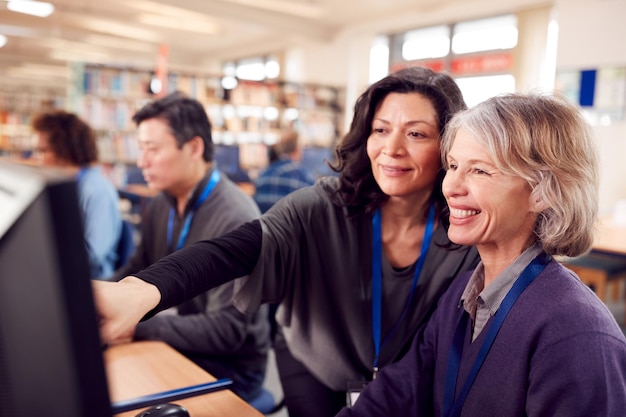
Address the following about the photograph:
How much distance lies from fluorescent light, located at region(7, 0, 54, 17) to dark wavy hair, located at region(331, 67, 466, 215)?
7.88 m

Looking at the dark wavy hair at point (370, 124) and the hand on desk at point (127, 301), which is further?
the dark wavy hair at point (370, 124)

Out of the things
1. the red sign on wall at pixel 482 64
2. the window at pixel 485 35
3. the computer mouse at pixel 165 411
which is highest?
the window at pixel 485 35

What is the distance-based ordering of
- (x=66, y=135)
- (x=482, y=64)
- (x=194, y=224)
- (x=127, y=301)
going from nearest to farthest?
(x=127, y=301) < (x=194, y=224) < (x=66, y=135) < (x=482, y=64)

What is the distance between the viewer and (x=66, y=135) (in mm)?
3021

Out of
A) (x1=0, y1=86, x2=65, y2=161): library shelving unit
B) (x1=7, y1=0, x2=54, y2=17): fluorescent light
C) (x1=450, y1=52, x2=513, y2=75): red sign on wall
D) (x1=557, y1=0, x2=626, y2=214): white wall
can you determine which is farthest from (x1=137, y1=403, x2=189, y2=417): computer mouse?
(x1=0, y1=86, x2=65, y2=161): library shelving unit

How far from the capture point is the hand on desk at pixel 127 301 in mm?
827

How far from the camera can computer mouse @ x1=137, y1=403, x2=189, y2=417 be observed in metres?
1.00

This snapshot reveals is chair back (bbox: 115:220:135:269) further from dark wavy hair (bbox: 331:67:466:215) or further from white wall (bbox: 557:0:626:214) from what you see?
white wall (bbox: 557:0:626:214)

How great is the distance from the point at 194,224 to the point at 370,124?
30.6 inches

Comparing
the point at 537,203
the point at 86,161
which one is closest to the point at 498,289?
the point at 537,203

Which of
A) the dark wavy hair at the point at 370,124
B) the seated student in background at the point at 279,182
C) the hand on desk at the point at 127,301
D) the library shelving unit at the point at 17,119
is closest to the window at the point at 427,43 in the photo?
the seated student in background at the point at 279,182

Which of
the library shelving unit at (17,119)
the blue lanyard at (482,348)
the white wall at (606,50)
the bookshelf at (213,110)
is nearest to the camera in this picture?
the blue lanyard at (482,348)

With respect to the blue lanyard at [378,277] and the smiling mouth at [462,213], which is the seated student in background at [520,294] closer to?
the smiling mouth at [462,213]

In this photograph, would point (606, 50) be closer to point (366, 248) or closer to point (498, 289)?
point (366, 248)
